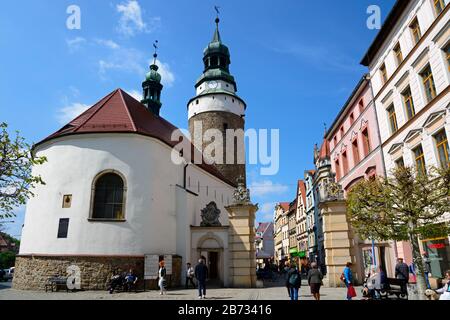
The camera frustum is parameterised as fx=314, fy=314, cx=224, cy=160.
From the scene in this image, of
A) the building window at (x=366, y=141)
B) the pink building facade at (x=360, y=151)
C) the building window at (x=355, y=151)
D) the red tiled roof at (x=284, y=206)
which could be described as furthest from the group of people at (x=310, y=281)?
the red tiled roof at (x=284, y=206)

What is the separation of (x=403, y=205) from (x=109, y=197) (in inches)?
564

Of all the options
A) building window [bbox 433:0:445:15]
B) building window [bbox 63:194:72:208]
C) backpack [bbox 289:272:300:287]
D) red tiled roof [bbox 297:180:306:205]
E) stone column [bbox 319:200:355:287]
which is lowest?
backpack [bbox 289:272:300:287]

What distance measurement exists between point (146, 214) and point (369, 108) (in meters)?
15.5

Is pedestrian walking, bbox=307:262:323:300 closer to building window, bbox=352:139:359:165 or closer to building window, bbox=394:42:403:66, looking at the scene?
building window, bbox=394:42:403:66

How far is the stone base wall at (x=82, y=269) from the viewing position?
51.6ft

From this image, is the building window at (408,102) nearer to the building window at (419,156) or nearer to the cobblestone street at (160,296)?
the building window at (419,156)

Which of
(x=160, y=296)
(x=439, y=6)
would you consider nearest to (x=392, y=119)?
(x=439, y=6)

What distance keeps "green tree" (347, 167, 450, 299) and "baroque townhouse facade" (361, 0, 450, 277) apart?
143cm

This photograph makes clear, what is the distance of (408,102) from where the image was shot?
16016mm

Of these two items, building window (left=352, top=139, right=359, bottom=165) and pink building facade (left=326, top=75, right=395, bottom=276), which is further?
Result: building window (left=352, top=139, right=359, bottom=165)

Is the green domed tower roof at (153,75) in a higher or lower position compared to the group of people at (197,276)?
higher

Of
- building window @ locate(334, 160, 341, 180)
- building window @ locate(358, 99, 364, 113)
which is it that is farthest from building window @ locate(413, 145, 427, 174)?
building window @ locate(334, 160, 341, 180)

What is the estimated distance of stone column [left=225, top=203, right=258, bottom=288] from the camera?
1722 cm
